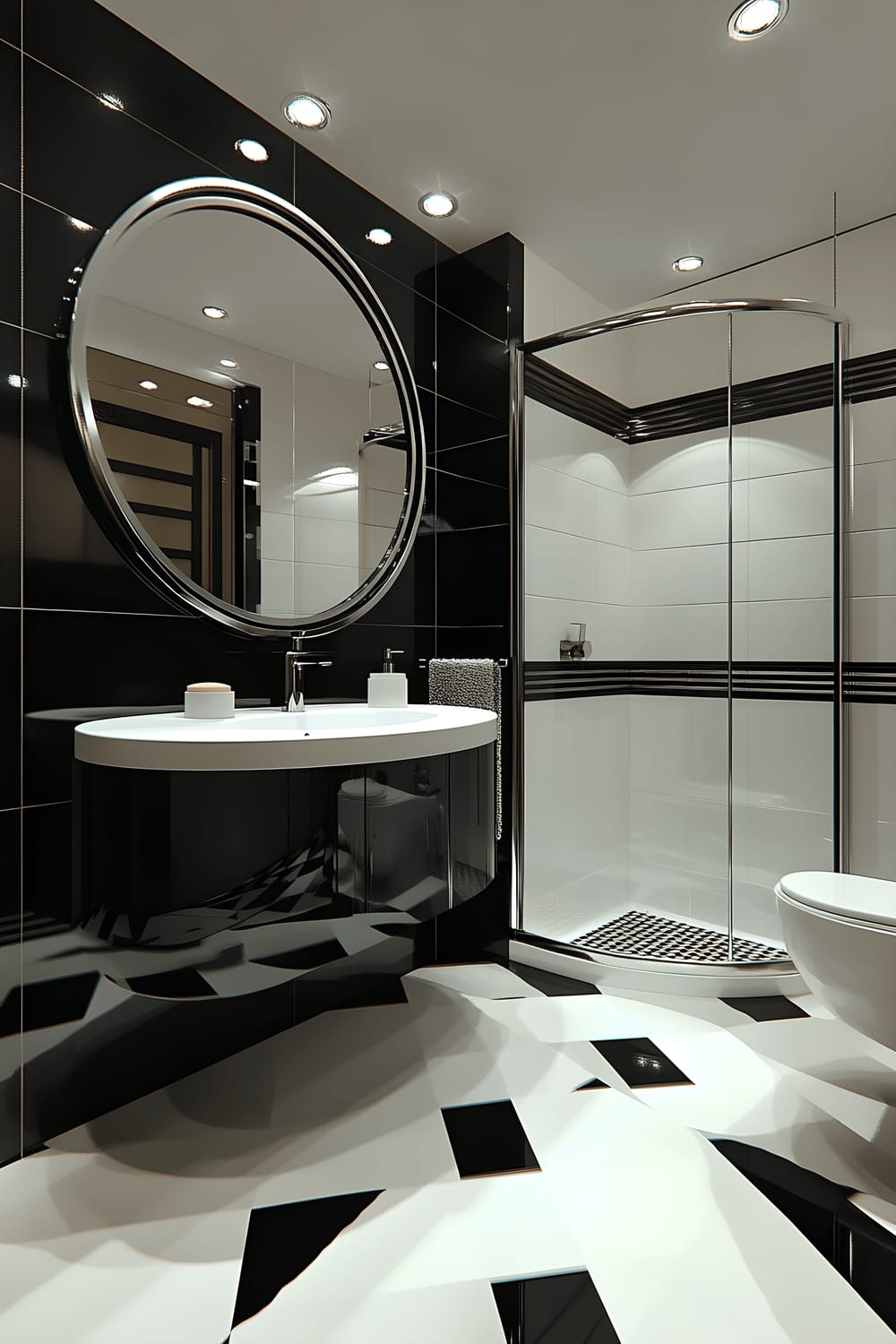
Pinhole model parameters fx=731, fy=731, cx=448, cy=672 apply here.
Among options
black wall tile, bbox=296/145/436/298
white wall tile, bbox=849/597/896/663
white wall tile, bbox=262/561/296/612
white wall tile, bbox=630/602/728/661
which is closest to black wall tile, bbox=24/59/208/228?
black wall tile, bbox=296/145/436/298

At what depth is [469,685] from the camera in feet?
7.56

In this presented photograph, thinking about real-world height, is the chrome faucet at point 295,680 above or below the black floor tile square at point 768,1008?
above

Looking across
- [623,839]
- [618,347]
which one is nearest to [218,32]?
[618,347]

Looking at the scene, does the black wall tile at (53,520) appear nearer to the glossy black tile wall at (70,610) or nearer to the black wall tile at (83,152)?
the glossy black tile wall at (70,610)

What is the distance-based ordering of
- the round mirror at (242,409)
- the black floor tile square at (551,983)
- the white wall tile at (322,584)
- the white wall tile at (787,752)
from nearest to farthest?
the round mirror at (242,409)
the white wall tile at (322,584)
the black floor tile square at (551,983)
the white wall tile at (787,752)

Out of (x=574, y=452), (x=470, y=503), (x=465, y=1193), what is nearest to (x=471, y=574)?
(x=470, y=503)

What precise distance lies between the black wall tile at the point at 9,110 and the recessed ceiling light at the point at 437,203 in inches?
45.8

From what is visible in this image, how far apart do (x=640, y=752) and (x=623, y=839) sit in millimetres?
305

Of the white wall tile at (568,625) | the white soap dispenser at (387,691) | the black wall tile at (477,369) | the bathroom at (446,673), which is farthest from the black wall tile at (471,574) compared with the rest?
the white soap dispenser at (387,691)

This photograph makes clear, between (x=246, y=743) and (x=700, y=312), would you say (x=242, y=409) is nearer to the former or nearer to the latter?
(x=246, y=743)

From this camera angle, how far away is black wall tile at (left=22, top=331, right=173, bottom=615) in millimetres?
1451

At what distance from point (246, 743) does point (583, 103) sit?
6.19 feet

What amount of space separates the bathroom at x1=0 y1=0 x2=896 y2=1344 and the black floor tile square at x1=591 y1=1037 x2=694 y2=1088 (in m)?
0.02

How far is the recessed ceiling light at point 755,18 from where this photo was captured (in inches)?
64.0
